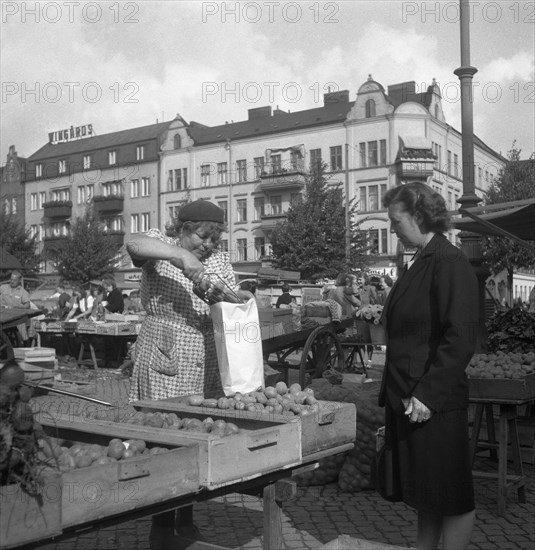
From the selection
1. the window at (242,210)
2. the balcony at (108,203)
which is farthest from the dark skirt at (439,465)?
the balcony at (108,203)

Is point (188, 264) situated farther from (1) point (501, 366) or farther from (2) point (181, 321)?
(1) point (501, 366)

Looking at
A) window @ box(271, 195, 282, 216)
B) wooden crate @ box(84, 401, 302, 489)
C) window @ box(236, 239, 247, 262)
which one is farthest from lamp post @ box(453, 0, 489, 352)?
window @ box(236, 239, 247, 262)

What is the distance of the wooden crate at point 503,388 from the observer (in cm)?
499

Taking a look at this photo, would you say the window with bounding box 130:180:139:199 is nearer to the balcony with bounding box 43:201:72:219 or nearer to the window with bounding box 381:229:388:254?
the balcony with bounding box 43:201:72:219

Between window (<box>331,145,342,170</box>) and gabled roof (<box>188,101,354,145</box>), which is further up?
gabled roof (<box>188,101,354,145</box>)

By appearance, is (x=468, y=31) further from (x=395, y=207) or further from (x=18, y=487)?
(x=18, y=487)

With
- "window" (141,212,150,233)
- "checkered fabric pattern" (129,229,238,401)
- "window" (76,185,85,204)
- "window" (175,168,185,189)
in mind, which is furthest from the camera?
"window" (76,185,85,204)

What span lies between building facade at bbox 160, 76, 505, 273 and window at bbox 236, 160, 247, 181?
0.08 meters

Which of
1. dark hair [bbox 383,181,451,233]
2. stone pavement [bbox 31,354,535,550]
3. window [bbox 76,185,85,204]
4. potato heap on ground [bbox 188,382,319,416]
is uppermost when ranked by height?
window [bbox 76,185,85,204]

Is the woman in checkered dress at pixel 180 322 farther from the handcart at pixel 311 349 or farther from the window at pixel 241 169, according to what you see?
the window at pixel 241 169

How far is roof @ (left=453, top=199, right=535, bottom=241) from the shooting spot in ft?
22.5

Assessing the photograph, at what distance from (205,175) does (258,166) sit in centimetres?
477

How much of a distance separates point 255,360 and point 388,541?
1627 mm

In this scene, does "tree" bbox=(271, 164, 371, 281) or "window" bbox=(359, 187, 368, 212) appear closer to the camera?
"tree" bbox=(271, 164, 371, 281)
